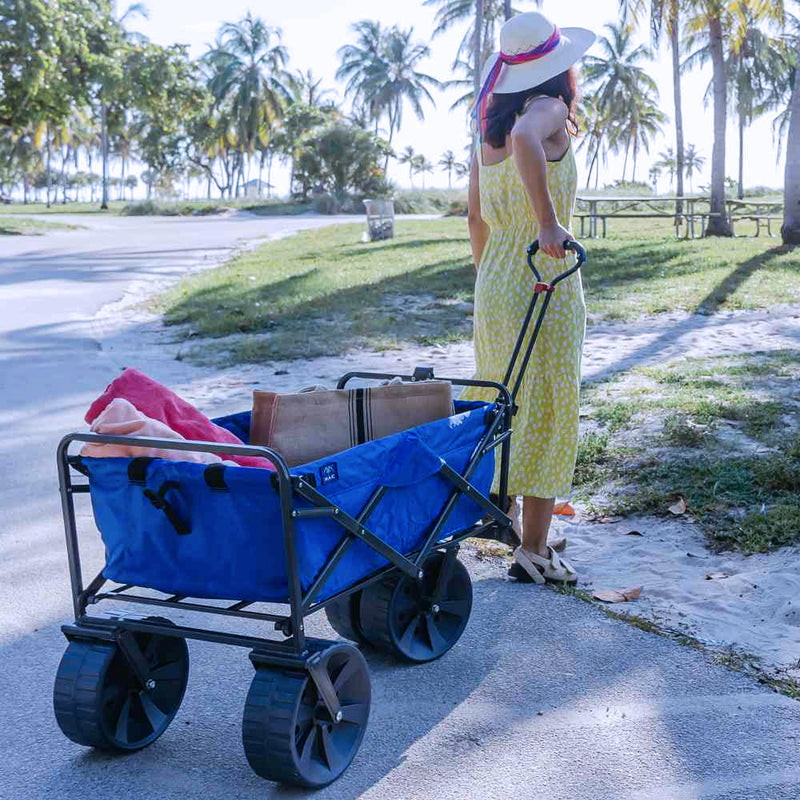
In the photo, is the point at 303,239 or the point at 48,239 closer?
the point at 303,239

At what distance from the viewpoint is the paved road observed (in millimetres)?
2586

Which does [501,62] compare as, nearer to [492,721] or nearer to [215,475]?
[215,475]

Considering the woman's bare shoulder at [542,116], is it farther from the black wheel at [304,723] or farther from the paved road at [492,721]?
the black wheel at [304,723]

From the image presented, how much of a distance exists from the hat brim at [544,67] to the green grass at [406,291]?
274 cm

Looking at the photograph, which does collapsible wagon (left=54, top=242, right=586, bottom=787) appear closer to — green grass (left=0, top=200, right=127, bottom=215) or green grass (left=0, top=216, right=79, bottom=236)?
green grass (left=0, top=216, right=79, bottom=236)

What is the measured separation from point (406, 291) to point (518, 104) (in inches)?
356

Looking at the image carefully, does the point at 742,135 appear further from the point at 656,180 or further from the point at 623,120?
the point at 656,180

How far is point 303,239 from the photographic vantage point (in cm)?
2441

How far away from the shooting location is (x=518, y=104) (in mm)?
3672

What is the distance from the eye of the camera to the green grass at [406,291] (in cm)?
1004

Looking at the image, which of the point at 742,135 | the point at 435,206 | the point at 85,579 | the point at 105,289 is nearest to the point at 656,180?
the point at 742,135

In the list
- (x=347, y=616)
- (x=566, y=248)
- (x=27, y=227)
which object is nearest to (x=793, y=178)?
(x=566, y=248)

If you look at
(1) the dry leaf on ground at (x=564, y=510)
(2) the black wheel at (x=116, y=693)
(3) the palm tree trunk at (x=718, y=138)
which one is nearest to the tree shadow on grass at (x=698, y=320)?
(1) the dry leaf on ground at (x=564, y=510)

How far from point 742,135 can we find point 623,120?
1105cm
